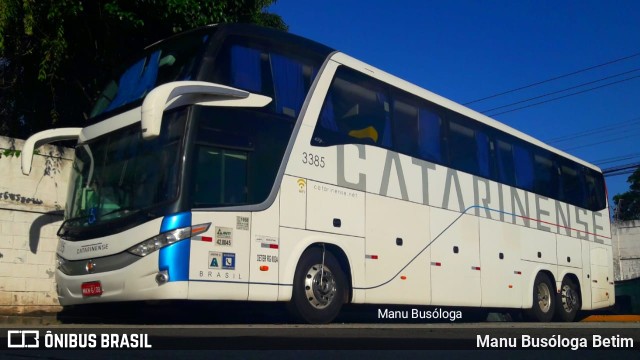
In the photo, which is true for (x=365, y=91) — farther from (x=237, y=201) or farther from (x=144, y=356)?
(x=144, y=356)

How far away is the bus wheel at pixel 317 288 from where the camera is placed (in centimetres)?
984

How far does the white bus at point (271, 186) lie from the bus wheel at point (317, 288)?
0.9 inches

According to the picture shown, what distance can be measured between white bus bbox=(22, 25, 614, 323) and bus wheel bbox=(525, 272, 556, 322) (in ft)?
4.83

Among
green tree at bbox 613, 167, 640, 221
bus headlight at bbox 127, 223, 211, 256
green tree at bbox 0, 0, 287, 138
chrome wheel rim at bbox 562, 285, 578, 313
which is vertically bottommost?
chrome wheel rim at bbox 562, 285, 578, 313

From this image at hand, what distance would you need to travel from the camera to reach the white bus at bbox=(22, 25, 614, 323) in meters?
8.91

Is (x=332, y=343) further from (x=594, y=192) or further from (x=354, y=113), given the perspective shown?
(x=594, y=192)

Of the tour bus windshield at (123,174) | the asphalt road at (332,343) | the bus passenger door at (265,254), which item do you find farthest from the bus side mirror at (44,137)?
the bus passenger door at (265,254)

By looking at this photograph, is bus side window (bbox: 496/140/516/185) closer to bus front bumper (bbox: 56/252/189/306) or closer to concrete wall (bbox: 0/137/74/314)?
bus front bumper (bbox: 56/252/189/306)

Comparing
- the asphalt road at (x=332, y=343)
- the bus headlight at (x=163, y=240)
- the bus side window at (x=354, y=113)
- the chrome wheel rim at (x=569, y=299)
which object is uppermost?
the bus side window at (x=354, y=113)

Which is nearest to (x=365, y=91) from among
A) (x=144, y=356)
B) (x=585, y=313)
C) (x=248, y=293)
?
(x=248, y=293)

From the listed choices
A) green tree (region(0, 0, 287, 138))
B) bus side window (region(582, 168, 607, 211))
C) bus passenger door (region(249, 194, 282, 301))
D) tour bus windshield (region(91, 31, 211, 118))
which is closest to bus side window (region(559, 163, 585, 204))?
bus side window (region(582, 168, 607, 211))

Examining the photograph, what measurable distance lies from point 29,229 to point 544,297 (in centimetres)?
1056

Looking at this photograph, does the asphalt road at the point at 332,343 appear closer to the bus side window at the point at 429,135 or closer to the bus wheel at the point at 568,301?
the bus side window at the point at 429,135

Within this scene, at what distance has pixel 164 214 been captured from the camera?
8734 millimetres
